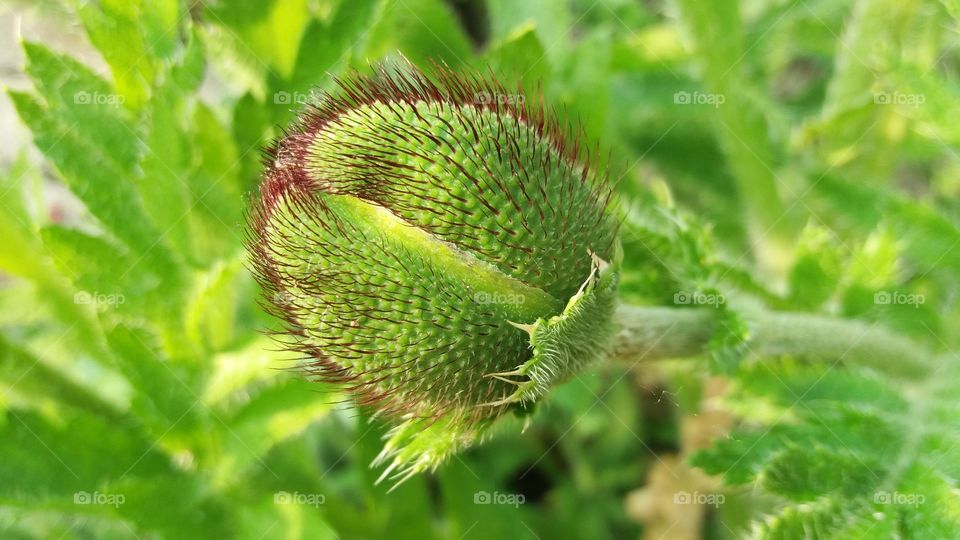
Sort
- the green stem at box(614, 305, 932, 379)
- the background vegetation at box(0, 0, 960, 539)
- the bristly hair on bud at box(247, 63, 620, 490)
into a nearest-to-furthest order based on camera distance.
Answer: the bristly hair on bud at box(247, 63, 620, 490) < the green stem at box(614, 305, 932, 379) < the background vegetation at box(0, 0, 960, 539)

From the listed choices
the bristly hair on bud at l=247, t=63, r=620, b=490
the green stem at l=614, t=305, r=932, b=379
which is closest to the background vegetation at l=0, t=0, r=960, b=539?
the green stem at l=614, t=305, r=932, b=379

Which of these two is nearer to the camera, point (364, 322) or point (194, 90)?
point (364, 322)

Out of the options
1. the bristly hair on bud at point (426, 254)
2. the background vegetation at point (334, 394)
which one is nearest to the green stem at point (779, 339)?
the background vegetation at point (334, 394)

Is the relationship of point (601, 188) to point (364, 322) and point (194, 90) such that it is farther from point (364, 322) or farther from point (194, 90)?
point (194, 90)

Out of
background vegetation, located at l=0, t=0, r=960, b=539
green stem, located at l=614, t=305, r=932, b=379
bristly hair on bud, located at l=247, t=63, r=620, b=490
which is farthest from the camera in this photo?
background vegetation, located at l=0, t=0, r=960, b=539

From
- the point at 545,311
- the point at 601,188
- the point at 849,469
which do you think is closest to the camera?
the point at 545,311

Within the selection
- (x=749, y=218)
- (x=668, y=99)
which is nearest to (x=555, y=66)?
(x=668, y=99)

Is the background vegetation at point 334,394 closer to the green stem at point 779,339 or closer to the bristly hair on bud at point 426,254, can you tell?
the green stem at point 779,339

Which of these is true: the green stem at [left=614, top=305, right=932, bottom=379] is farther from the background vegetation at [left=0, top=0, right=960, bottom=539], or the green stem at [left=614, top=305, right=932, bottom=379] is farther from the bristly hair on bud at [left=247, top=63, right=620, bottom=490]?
the bristly hair on bud at [left=247, top=63, right=620, bottom=490]
